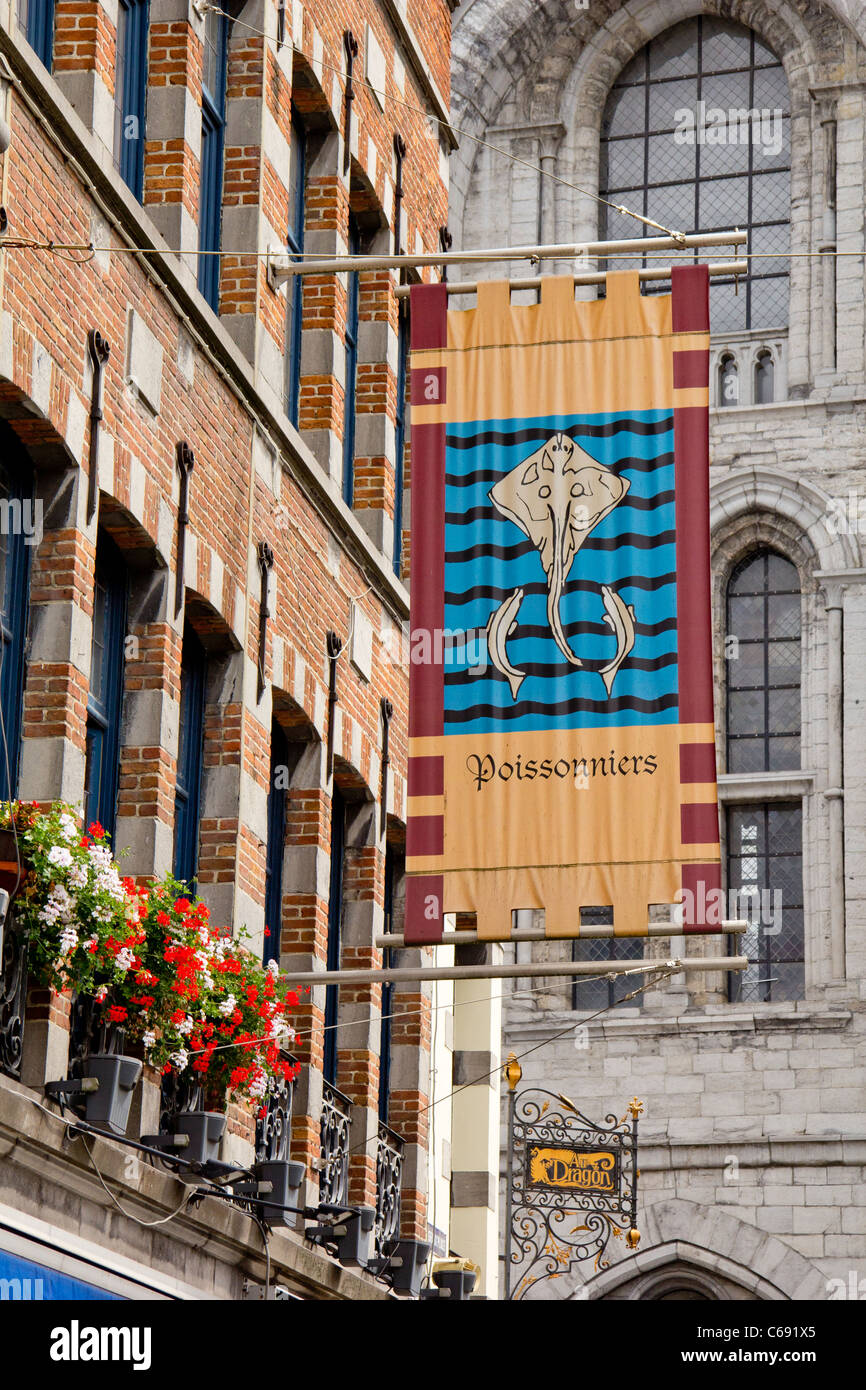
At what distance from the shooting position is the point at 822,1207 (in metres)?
26.9

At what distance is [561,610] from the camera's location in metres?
12.3

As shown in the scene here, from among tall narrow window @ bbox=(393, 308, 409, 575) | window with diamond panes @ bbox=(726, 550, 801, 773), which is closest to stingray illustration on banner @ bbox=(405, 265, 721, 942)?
tall narrow window @ bbox=(393, 308, 409, 575)

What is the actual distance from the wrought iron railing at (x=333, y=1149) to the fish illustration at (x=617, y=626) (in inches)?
147

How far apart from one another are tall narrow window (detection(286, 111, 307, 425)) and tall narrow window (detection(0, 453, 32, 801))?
4.61m

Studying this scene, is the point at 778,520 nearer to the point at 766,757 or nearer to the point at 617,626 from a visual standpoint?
the point at 766,757

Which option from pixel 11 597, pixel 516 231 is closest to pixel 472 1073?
pixel 11 597

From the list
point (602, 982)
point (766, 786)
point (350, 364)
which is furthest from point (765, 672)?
point (350, 364)

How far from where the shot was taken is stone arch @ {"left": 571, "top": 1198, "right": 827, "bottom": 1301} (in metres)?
26.8

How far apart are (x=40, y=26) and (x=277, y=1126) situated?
576 centimetres

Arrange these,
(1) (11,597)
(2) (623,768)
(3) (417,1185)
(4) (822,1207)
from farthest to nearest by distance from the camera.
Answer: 1. (4) (822,1207)
2. (3) (417,1185)
3. (2) (623,768)
4. (1) (11,597)

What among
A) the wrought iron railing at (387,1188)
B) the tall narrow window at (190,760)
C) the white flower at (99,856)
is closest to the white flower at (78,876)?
the white flower at (99,856)
